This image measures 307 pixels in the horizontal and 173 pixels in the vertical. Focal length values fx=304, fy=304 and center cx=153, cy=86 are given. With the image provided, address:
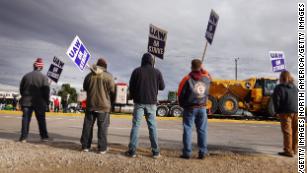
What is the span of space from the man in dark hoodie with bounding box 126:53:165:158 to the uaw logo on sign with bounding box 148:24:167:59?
329cm

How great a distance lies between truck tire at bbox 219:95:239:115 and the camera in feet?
62.5

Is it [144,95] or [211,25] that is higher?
[211,25]

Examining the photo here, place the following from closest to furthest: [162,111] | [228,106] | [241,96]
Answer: [228,106] < [241,96] < [162,111]

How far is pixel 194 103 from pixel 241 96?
15.3 meters

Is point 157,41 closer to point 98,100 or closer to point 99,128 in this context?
point 98,100

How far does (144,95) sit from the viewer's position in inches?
219

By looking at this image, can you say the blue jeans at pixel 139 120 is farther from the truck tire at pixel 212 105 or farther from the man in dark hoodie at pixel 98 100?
the truck tire at pixel 212 105

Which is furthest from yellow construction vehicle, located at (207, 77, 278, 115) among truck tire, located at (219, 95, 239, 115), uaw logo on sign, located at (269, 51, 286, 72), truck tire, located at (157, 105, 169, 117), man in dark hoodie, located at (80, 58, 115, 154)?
man in dark hoodie, located at (80, 58, 115, 154)

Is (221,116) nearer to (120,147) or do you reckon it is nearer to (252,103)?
(252,103)

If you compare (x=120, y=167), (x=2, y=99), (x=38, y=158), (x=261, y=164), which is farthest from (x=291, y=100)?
(x=2, y=99)

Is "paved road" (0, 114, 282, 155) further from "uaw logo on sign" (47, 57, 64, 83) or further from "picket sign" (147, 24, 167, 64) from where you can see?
"uaw logo on sign" (47, 57, 64, 83)

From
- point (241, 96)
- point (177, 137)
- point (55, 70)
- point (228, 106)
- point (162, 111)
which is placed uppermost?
point (55, 70)

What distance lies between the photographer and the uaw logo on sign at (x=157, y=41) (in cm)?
896

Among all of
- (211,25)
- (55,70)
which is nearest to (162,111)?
(55,70)
